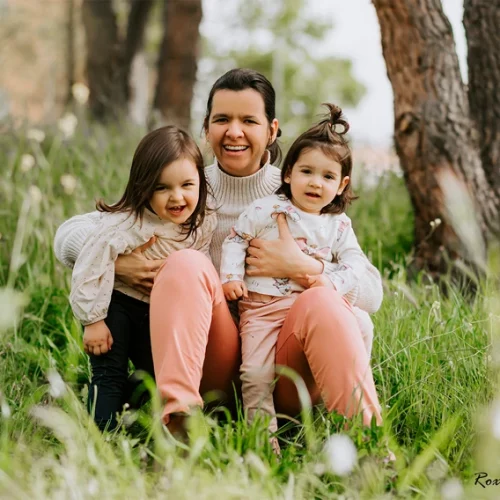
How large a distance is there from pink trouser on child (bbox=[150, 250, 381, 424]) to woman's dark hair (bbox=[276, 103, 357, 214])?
17.5 inches

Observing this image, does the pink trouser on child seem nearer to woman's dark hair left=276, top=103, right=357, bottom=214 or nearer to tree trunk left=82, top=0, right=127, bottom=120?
woman's dark hair left=276, top=103, right=357, bottom=214

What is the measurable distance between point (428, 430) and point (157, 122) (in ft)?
12.4

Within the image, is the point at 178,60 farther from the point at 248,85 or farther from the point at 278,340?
the point at 278,340

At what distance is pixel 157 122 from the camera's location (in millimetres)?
5652

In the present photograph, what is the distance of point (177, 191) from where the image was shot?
235 centimetres

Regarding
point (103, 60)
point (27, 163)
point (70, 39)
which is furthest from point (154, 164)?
point (70, 39)

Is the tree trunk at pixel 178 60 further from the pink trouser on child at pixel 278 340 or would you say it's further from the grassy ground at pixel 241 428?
the pink trouser on child at pixel 278 340

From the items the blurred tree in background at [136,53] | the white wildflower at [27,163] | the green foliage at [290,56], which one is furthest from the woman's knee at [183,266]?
the green foliage at [290,56]

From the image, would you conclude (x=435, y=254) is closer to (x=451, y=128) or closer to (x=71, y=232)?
(x=451, y=128)

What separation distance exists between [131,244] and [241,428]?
0.67m

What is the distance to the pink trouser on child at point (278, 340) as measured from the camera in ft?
6.83

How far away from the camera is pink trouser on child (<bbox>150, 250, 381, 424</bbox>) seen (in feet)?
6.83

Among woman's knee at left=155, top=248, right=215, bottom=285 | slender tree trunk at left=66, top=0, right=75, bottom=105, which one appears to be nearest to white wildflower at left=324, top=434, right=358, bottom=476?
woman's knee at left=155, top=248, right=215, bottom=285

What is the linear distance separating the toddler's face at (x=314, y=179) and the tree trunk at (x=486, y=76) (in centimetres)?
180
